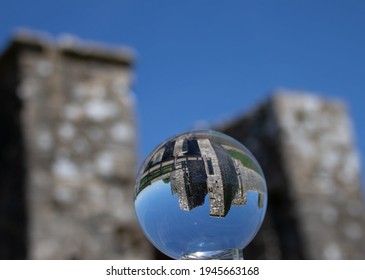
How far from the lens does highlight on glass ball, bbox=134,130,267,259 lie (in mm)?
1137

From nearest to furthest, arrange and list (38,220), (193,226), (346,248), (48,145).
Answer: (193,226) → (38,220) → (48,145) → (346,248)

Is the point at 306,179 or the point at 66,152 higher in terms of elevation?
the point at 306,179

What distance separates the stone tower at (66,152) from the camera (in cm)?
373

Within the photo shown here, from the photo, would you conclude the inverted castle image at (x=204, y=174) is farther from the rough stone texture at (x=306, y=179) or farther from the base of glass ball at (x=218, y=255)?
the rough stone texture at (x=306, y=179)

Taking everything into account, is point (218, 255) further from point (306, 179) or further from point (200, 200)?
point (306, 179)

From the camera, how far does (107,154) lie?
4.11 meters

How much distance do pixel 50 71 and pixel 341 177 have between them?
2.43 meters

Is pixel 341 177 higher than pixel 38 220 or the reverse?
higher

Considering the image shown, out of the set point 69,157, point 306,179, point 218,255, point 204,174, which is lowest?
point 218,255

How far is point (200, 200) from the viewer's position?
114 centimetres

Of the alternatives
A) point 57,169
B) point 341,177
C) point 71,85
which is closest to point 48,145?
point 57,169

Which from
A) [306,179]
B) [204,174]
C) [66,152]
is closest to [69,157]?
[66,152]

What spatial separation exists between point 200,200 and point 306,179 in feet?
14.2
